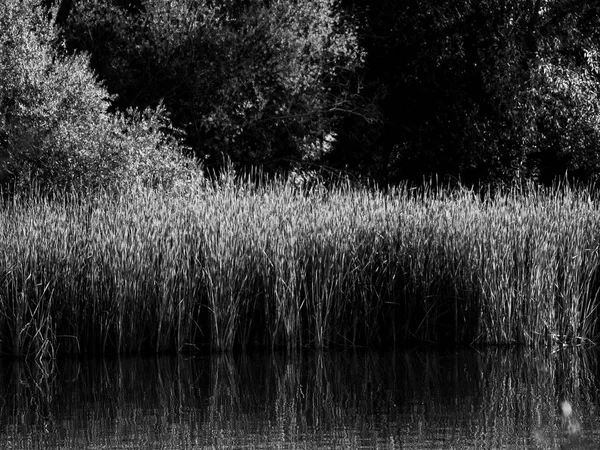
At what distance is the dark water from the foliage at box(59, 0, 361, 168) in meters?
6.45

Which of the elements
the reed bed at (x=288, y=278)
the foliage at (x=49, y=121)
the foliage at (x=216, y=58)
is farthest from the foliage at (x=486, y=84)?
the reed bed at (x=288, y=278)

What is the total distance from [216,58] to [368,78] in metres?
2.87

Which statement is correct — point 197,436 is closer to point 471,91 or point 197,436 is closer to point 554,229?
point 554,229

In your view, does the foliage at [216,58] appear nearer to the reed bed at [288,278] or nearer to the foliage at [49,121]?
the foliage at [49,121]

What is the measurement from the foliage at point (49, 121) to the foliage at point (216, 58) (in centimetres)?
231

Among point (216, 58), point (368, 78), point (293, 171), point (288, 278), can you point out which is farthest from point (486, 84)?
point (288, 278)

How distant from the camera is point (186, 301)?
7301mm

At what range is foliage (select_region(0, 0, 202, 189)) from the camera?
33.3ft

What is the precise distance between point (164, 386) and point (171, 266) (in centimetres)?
141

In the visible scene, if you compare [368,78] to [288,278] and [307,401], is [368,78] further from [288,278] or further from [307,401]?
[307,401]

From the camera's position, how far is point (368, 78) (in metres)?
15.0

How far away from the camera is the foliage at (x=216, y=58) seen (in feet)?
41.7

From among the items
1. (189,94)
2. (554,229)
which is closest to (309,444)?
(554,229)

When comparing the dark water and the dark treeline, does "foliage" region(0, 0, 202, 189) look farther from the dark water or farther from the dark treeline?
the dark water
